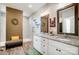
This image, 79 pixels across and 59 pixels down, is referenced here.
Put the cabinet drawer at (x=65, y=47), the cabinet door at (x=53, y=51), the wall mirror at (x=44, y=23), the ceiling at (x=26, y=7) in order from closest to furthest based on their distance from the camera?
1. the cabinet drawer at (x=65, y=47)
2. the cabinet door at (x=53, y=51)
3. the ceiling at (x=26, y=7)
4. the wall mirror at (x=44, y=23)

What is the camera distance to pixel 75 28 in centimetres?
195

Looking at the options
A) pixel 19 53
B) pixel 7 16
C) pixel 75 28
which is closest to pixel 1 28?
pixel 7 16

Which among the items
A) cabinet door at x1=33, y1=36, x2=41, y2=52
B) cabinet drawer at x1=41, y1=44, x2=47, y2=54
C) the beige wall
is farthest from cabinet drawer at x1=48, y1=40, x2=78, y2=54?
the beige wall

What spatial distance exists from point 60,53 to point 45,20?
2.73 feet

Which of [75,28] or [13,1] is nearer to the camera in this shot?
[75,28]

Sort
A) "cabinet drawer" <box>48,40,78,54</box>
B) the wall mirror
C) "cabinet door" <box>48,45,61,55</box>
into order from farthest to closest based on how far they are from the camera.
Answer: the wall mirror → "cabinet door" <box>48,45,61,55</box> → "cabinet drawer" <box>48,40,78,54</box>

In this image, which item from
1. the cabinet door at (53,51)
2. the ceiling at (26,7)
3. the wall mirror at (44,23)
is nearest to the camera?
the cabinet door at (53,51)

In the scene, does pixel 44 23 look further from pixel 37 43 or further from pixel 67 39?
pixel 67 39

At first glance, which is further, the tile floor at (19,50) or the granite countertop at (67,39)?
the tile floor at (19,50)

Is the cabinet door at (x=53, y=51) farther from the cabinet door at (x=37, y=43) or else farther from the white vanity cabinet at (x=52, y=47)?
the cabinet door at (x=37, y=43)

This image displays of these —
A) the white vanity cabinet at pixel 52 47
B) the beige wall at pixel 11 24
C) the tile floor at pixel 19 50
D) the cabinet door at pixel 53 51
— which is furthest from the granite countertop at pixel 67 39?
the beige wall at pixel 11 24

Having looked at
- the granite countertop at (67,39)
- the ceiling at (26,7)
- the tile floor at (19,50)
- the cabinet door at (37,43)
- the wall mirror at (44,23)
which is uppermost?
the ceiling at (26,7)

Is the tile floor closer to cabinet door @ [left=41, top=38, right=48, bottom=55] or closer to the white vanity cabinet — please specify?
the white vanity cabinet
